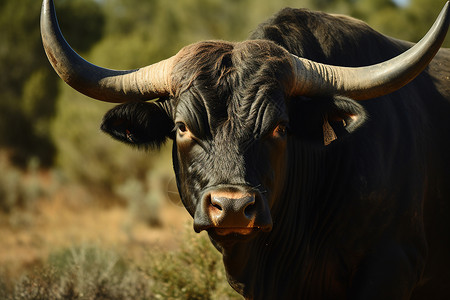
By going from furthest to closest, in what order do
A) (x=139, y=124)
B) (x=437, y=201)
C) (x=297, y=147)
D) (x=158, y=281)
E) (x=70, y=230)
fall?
1. (x=70, y=230)
2. (x=158, y=281)
3. (x=437, y=201)
4. (x=297, y=147)
5. (x=139, y=124)

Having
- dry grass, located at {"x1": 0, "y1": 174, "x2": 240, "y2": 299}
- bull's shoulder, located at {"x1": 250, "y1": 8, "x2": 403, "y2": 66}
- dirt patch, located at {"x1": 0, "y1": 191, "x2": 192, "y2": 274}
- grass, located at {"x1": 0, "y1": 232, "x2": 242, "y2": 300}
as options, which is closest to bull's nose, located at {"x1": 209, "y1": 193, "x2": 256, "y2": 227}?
bull's shoulder, located at {"x1": 250, "y1": 8, "x2": 403, "y2": 66}

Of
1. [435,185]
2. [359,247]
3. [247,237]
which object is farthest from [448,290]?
[247,237]

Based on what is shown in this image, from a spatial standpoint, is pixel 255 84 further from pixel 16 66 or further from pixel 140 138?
pixel 16 66

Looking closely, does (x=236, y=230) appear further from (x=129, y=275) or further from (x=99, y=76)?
(x=129, y=275)

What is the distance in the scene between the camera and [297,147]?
16.2 ft

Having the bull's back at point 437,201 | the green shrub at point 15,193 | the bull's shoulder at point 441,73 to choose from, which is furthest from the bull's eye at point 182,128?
the green shrub at point 15,193

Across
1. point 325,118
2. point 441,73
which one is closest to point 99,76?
point 325,118

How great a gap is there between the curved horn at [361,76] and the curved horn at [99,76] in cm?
103

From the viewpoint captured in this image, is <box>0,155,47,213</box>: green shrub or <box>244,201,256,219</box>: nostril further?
<box>0,155,47,213</box>: green shrub

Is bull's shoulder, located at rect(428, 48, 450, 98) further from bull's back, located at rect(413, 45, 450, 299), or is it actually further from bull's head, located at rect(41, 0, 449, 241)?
bull's head, located at rect(41, 0, 449, 241)

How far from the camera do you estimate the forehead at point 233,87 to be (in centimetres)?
416

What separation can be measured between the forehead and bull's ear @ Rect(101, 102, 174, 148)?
39cm

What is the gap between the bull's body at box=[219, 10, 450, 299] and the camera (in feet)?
15.5

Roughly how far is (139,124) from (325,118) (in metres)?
1.46
